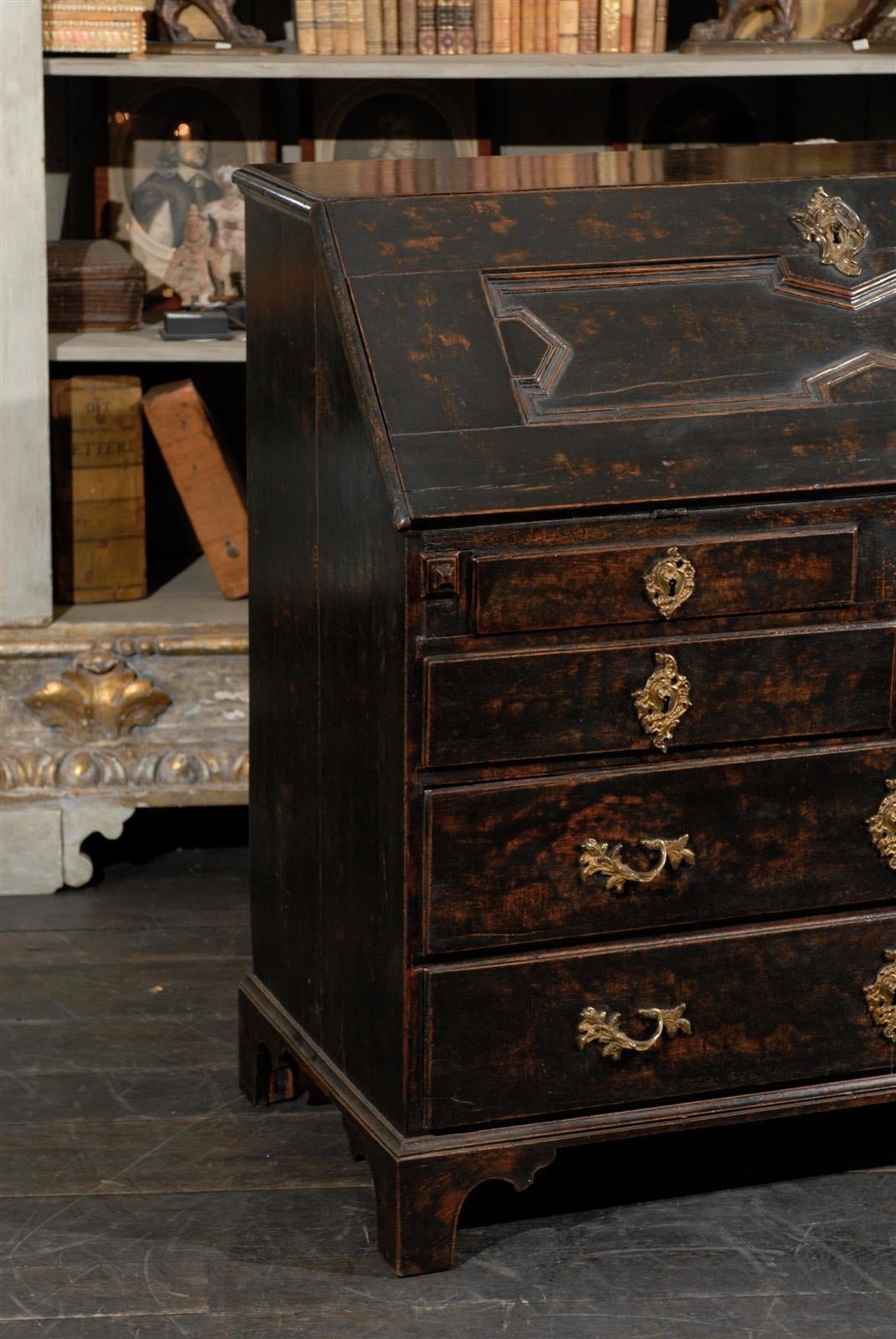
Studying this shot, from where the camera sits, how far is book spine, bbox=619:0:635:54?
11.2 ft

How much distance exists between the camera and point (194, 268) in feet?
11.8

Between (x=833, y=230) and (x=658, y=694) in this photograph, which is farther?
(x=833, y=230)

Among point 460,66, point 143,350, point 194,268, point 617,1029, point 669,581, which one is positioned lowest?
point 617,1029

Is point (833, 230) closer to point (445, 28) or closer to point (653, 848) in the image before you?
point (653, 848)

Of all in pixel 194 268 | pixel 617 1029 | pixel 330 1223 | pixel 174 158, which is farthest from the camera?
pixel 174 158

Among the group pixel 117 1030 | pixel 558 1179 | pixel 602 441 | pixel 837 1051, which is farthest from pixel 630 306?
pixel 117 1030

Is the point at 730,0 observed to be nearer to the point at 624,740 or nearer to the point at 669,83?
the point at 669,83

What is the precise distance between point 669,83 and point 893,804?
Answer: 1.82 m

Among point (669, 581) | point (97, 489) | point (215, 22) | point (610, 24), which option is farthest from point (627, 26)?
point (669, 581)

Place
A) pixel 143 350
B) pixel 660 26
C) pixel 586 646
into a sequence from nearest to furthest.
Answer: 1. pixel 586 646
2. pixel 143 350
3. pixel 660 26

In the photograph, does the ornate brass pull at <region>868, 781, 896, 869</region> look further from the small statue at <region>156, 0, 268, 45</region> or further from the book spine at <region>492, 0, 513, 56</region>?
the small statue at <region>156, 0, 268, 45</region>

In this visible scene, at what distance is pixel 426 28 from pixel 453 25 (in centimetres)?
4

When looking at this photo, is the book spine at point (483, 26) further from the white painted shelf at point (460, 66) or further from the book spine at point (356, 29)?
the book spine at point (356, 29)

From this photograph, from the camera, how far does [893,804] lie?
2359mm
